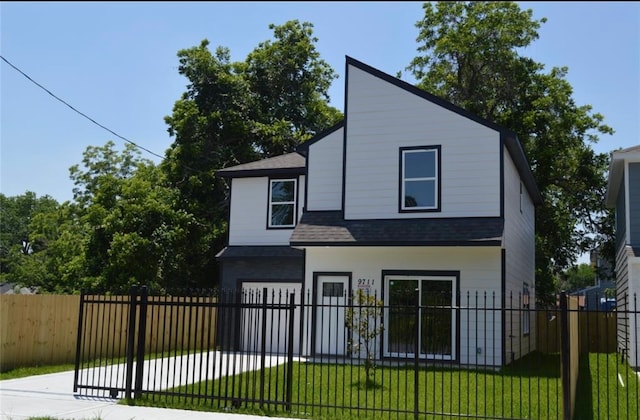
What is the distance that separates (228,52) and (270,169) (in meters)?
14.0

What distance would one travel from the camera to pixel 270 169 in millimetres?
20938

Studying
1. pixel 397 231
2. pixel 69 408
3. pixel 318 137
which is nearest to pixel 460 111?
pixel 397 231

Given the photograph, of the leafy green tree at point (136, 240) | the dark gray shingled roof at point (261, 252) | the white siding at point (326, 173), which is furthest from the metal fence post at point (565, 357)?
the leafy green tree at point (136, 240)

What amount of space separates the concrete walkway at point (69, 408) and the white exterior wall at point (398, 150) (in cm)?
835

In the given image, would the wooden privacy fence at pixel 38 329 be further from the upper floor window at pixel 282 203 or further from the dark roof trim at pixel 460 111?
the upper floor window at pixel 282 203

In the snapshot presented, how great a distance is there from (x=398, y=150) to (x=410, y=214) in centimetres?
175

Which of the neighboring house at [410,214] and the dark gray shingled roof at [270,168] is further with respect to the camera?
the dark gray shingled roof at [270,168]

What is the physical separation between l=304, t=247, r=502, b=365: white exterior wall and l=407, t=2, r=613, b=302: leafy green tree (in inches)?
527

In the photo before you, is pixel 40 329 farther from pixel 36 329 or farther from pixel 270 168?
pixel 270 168

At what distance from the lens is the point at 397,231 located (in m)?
16.4

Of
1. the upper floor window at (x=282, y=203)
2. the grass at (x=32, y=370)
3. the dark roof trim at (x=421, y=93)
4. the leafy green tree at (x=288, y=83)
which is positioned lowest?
the grass at (x=32, y=370)

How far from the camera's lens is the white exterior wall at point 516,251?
16891 mm

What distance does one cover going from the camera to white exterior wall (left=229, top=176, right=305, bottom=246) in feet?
68.2

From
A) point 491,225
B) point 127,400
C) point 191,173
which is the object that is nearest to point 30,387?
point 127,400
